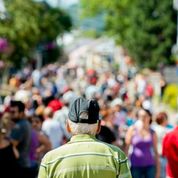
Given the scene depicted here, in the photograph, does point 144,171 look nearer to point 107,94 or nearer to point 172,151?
point 172,151

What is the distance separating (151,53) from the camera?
56.0 meters

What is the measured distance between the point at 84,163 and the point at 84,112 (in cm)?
34

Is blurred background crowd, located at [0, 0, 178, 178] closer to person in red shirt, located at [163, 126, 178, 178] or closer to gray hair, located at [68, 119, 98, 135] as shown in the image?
person in red shirt, located at [163, 126, 178, 178]

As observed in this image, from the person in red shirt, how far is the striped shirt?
2.27m

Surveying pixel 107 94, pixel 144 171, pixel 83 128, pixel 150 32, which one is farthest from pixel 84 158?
pixel 150 32

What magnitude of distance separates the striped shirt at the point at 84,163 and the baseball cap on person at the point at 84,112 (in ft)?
0.51

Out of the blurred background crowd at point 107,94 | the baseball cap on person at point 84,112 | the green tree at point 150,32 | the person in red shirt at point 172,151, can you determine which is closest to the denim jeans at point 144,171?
the blurred background crowd at point 107,94

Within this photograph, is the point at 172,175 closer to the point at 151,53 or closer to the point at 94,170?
the point at 94,170

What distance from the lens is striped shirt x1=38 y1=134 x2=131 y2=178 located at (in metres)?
4.74

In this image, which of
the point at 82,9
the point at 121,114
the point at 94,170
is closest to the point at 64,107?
the point at 121,114

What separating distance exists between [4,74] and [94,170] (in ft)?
140

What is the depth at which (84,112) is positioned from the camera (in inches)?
192

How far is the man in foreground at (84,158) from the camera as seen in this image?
475cm

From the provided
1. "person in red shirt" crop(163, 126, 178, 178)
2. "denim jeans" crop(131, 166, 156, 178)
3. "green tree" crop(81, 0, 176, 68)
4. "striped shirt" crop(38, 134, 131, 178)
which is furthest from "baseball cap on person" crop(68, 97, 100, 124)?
"green tree" crop(81, 0, 176, 68)
